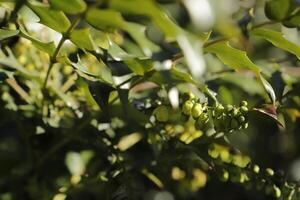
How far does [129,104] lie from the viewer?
0.92 m

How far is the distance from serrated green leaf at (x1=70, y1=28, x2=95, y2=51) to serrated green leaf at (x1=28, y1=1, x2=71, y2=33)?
0.03 m

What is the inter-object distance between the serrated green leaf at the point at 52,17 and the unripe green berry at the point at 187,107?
0.19m

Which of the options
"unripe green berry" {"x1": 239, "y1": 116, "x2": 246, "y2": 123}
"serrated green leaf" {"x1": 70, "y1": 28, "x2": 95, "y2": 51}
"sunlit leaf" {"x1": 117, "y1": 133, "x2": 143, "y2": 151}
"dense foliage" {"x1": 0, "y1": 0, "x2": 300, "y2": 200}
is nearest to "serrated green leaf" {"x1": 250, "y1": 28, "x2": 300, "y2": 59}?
"dense foliage" {"x1": 0, "y1": 0, "x2": 300, "y2": 200}

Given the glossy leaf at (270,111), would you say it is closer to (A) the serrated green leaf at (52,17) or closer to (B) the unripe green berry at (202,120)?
(B) the unripe green berry at (202,120)

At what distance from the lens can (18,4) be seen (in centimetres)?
85

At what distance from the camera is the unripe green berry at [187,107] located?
922 mm

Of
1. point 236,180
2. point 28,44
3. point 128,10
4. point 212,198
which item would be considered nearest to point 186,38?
point 128,10

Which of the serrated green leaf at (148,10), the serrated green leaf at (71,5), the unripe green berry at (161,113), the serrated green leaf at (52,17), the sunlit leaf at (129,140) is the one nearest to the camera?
the serrated green leaf at (148,10)

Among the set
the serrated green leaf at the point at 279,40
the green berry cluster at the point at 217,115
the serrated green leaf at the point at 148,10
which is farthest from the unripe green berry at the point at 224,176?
the serrated green leaf at the point at 148,10

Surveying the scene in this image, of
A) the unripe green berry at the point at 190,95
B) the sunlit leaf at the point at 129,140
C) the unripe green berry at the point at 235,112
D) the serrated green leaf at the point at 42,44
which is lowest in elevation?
the sunlit leaf at the point at 129,140

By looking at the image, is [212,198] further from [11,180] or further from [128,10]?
[128,10]

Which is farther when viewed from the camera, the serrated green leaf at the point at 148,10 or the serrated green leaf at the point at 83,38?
the serrated green leaf at the point at 83,38

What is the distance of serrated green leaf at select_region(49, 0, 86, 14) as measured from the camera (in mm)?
734

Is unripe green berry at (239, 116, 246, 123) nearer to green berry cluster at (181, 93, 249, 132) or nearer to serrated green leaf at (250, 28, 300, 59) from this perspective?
green berry cluster at (181, 93, 249, 132)
